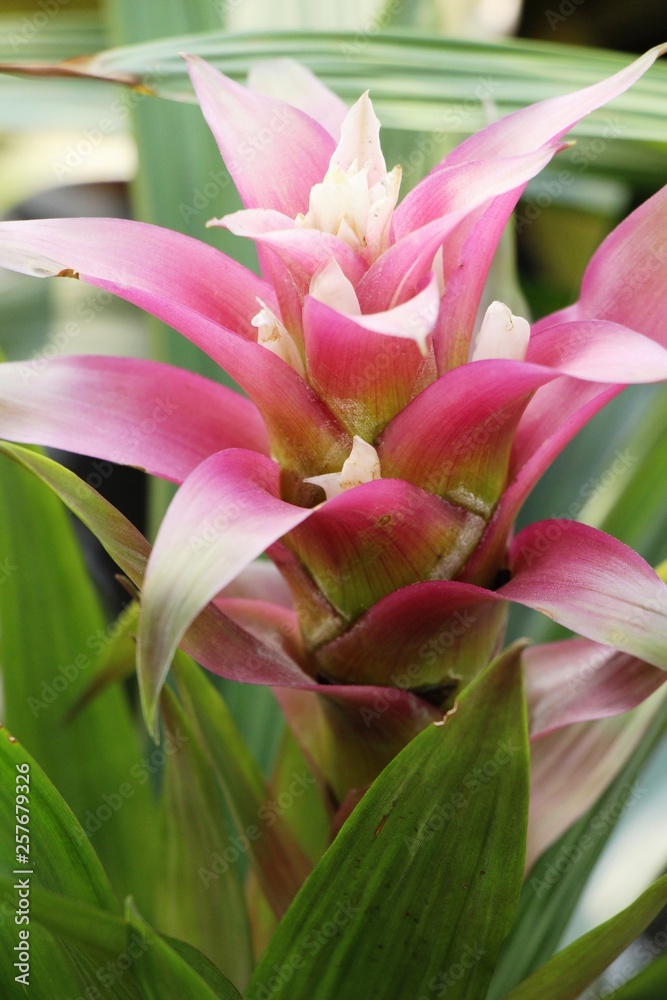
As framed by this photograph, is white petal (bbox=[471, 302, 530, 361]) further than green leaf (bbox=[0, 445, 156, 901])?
No

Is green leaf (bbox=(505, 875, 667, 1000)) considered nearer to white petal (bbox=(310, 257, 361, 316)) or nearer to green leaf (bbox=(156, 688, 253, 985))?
green leaf (bbox=(156, 688, 253, 985))

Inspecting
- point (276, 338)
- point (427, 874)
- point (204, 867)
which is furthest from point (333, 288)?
point (204, 867)

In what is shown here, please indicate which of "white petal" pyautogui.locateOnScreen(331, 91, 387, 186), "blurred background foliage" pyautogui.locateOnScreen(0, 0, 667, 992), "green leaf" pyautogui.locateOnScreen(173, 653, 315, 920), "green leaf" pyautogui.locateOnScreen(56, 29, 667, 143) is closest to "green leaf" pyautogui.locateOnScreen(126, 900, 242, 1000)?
"green leaf" pyautogui.locateOnScreen(173, 653, 315, 920)

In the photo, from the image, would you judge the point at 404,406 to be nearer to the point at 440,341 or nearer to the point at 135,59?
the point at 440,341

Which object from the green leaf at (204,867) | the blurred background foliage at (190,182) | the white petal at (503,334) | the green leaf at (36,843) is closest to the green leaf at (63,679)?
the blurred background foliage at (190,182)

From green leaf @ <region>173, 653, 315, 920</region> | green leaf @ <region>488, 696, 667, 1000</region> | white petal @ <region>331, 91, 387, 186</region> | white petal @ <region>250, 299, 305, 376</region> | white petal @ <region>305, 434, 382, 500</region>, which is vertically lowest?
green leaf @ <region>488, 696, 667, 1000</region>

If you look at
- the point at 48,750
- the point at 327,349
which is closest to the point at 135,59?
the point at 327,349
